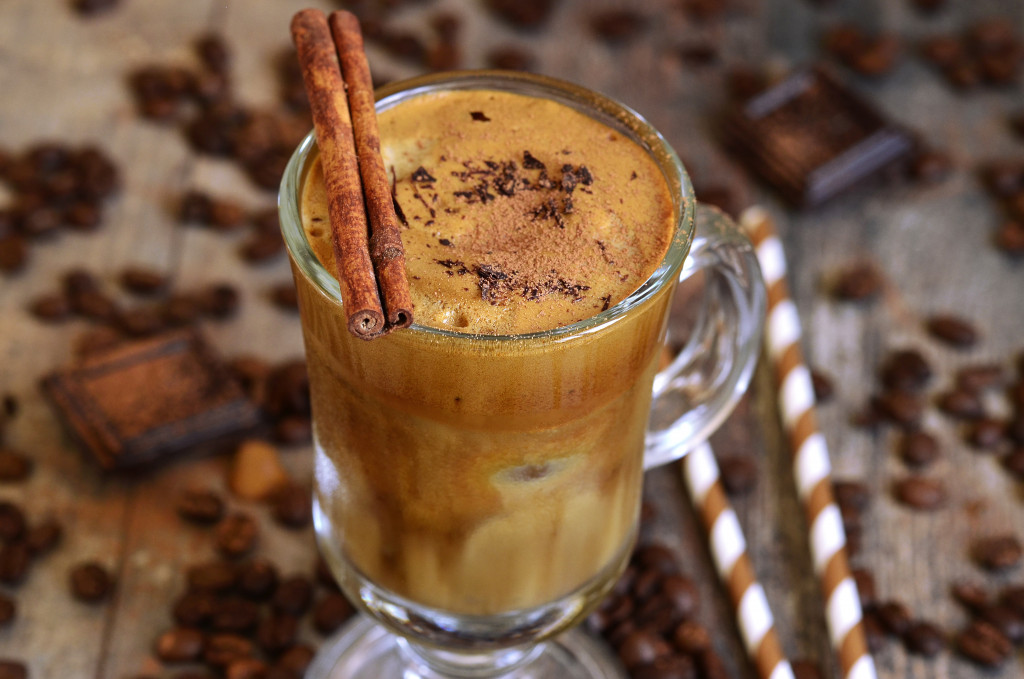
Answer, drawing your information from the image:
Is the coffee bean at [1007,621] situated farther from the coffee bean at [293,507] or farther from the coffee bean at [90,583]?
the coffee bean at [90,583]

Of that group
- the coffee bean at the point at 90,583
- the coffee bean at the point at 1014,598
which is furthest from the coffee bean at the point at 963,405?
the coffee bean at the point at 90,583

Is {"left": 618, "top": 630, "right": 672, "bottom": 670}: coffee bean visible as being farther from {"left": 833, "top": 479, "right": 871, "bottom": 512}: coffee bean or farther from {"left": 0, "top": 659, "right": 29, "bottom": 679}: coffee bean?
{"left": 0, "top": 659, "right": 29, "bottom": 679}: coffee bean

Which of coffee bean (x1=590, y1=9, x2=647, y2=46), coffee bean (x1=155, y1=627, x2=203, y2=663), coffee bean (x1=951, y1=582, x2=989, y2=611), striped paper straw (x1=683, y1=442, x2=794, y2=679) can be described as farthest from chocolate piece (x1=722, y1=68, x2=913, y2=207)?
coffee bean (x1=155, y1=627, x2=203, y2=663)

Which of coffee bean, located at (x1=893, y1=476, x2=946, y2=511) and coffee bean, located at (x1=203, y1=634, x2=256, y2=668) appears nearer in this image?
coffee bean, located at (x1=203, y1=634, x2=256, y2=668)

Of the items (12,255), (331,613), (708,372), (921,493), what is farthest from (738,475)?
(12,255)

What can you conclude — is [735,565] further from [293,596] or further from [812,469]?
[293,596]
